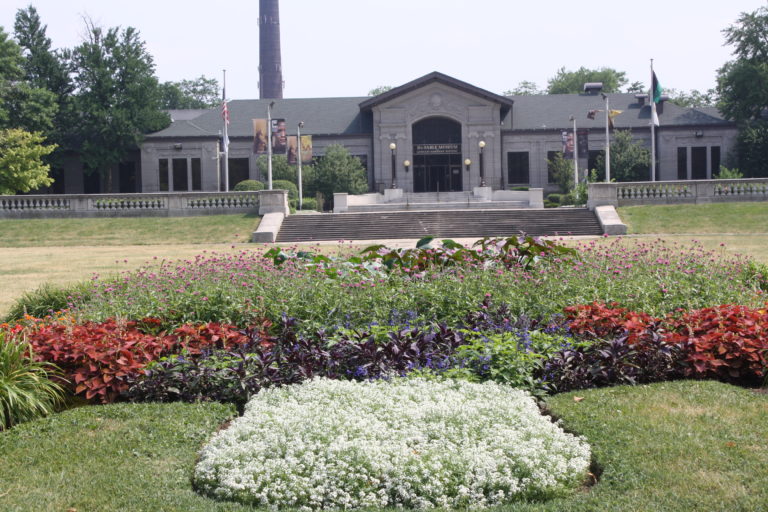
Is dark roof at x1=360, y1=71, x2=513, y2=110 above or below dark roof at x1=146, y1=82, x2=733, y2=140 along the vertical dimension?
above

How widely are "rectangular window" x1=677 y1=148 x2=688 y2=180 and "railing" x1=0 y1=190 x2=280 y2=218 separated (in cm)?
3313

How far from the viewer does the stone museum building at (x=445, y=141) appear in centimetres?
5728

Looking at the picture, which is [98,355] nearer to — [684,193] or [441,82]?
[684,193]

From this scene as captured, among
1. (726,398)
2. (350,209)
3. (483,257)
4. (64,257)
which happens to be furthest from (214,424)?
(350,209)

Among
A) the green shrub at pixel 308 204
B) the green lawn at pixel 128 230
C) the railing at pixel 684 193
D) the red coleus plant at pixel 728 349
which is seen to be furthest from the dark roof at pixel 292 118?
the red coleus plant at pixel 728 349

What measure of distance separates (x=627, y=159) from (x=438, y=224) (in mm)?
24205

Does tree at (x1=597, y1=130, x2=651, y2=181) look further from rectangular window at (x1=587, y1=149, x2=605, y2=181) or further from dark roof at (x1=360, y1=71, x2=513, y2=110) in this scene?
dark roof at (x1=360, y1=71, x2=513, y2=110)

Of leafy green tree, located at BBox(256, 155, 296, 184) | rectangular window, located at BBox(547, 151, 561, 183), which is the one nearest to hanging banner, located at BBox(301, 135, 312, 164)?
leafy green tree, located at BBox(256, 155, 296, 184)

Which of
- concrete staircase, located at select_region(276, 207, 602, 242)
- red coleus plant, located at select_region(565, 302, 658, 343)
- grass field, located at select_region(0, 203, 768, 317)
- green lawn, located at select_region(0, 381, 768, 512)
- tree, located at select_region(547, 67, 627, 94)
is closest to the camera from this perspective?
green lawn, located at select_region(0, 381, 768, 512)

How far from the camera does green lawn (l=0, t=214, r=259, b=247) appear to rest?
109 feet

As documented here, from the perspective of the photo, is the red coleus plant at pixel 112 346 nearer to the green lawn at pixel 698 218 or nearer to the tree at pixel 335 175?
the green lawn at pixel 698 218

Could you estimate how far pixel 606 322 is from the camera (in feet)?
26.6

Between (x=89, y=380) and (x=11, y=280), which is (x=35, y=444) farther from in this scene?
(x=11, y=280)

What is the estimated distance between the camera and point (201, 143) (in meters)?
58.3
